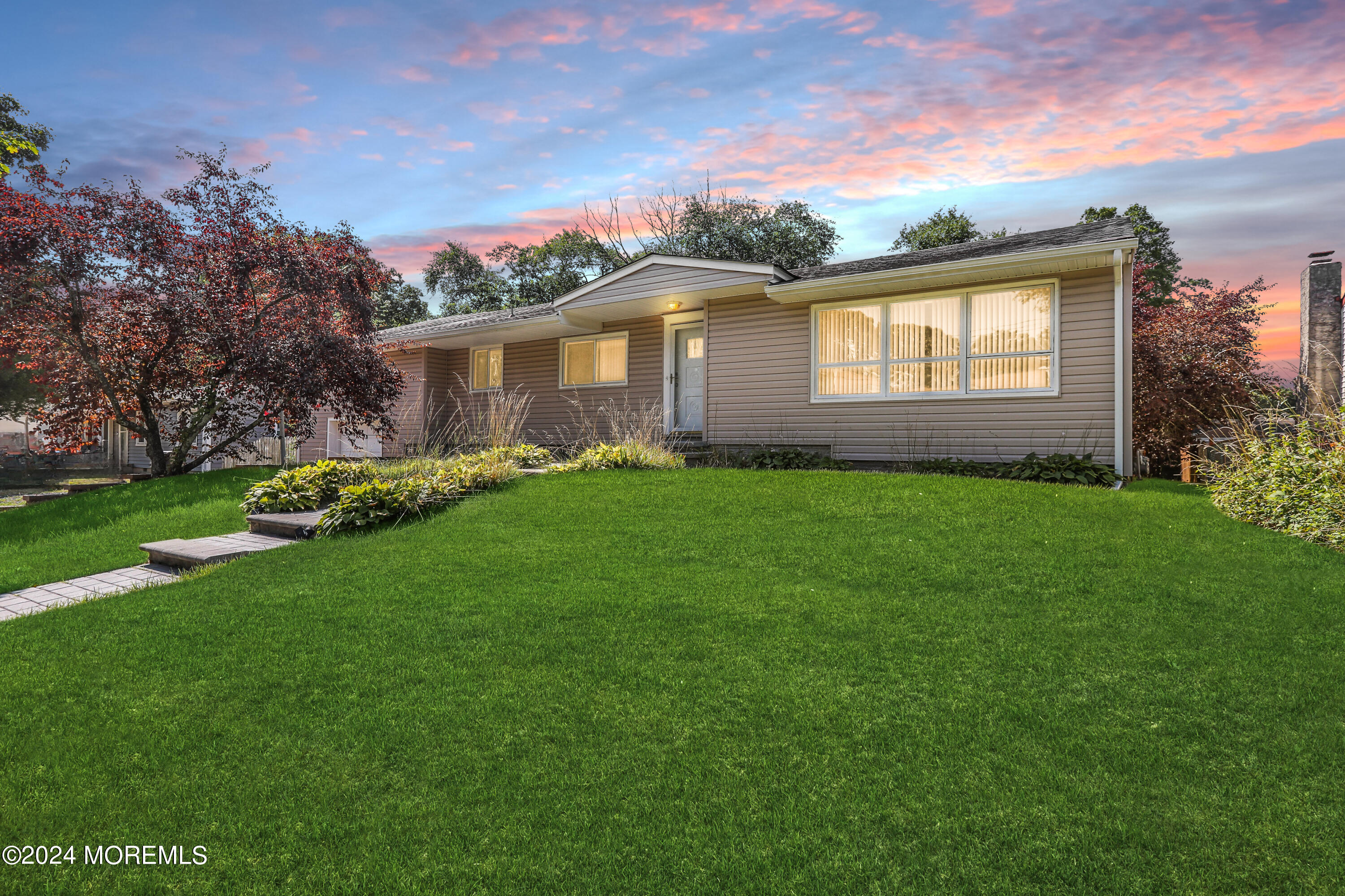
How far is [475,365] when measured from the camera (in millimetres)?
16594

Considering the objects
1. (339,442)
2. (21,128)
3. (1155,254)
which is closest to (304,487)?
(339,442)

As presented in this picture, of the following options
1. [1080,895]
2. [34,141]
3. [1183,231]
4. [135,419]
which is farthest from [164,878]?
[1183,231]

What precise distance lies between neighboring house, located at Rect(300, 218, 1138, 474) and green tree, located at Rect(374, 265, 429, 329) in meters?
21.2

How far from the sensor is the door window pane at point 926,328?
9992mm

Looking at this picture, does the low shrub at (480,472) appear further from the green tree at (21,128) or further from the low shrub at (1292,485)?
the green tree at (21,128)

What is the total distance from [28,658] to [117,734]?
1.50 m

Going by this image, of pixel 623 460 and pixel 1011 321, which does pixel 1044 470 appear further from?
pixel 623 460

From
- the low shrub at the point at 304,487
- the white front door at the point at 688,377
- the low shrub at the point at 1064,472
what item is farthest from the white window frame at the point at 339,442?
the low shrub at the point at 1064,472

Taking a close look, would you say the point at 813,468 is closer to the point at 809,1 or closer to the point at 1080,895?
the point at 809,1

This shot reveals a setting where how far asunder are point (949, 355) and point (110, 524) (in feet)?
36.7

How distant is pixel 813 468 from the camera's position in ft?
33.6

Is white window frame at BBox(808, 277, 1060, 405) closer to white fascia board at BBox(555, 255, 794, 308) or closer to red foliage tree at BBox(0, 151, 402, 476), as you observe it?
white fascia board at BBox(555, 255, 794, 308)

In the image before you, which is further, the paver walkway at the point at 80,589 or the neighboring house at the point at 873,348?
the neighboring house at the point at 873,348

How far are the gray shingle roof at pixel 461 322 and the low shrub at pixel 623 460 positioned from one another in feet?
16.5
